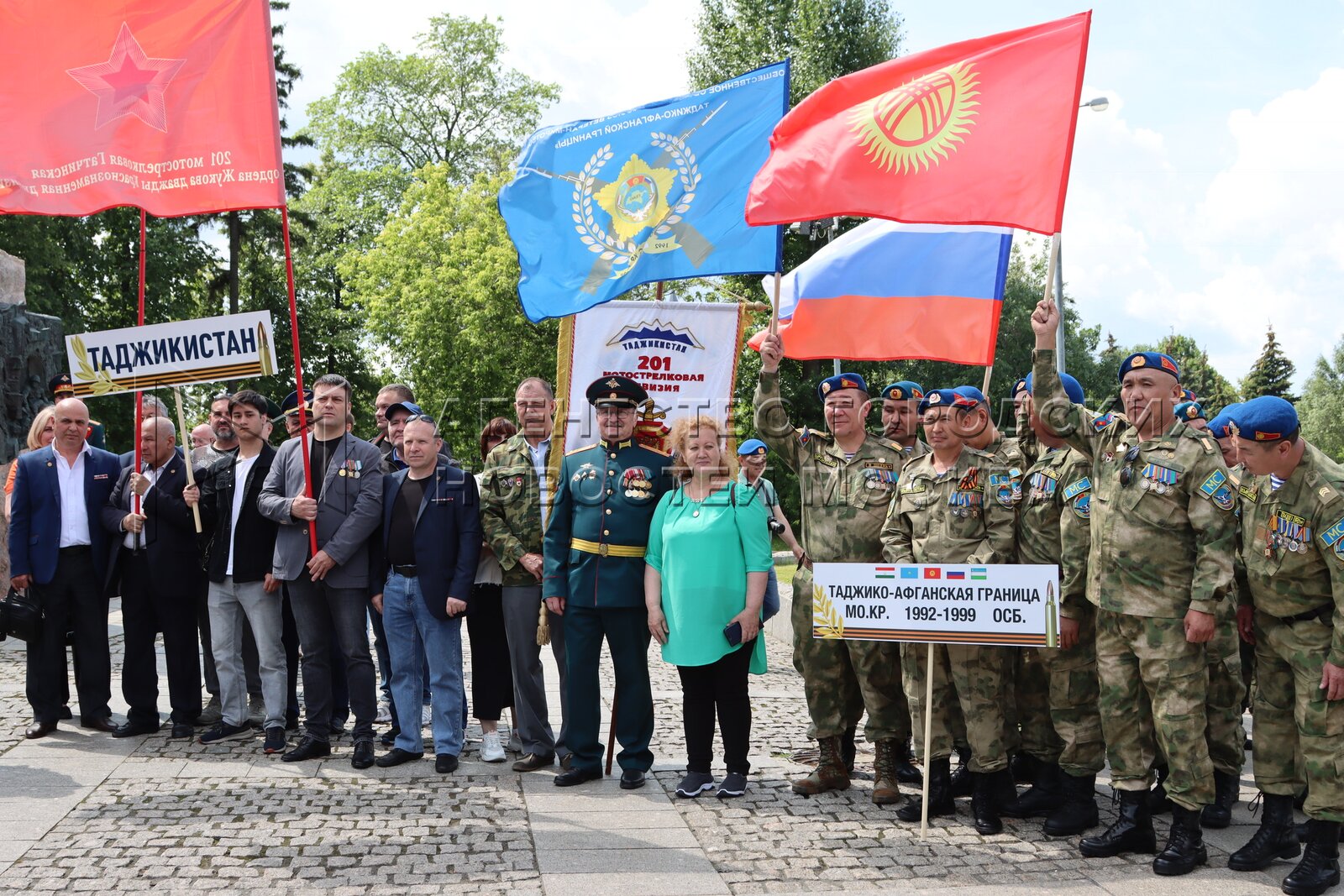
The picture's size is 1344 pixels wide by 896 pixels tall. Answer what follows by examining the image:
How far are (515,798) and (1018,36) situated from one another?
509 cm

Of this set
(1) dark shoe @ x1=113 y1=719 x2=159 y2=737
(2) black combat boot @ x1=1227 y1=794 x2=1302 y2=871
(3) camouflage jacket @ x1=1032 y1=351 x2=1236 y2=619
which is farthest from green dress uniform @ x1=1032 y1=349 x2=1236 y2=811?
(1) dark shoe @ x1=113 y1=719 x2=159 y2=737

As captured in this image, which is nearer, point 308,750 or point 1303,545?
point 1303,545

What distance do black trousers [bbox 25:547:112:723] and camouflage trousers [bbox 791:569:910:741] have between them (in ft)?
15.7

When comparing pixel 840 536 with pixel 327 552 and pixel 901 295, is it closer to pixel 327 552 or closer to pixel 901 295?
pixel 901 295

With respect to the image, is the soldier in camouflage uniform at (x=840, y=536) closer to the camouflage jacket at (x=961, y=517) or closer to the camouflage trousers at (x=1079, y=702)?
the camouflage jacket at (x=961, y=517)

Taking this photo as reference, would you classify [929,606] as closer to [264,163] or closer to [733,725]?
[733,725]

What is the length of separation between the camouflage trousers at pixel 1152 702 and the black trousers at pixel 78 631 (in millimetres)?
6400

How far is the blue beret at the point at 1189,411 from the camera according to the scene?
6.09 meters

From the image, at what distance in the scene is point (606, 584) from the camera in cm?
655

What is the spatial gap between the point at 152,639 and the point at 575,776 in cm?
332

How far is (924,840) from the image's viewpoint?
5.57 meters

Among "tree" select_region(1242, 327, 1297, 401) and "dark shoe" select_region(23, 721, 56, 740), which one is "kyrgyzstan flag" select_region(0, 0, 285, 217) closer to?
"dark shoe" select_region(23, 721, 56, 740)

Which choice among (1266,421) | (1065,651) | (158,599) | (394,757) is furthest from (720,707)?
(158,599)

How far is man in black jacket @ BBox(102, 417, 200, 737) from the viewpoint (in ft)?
25.1
